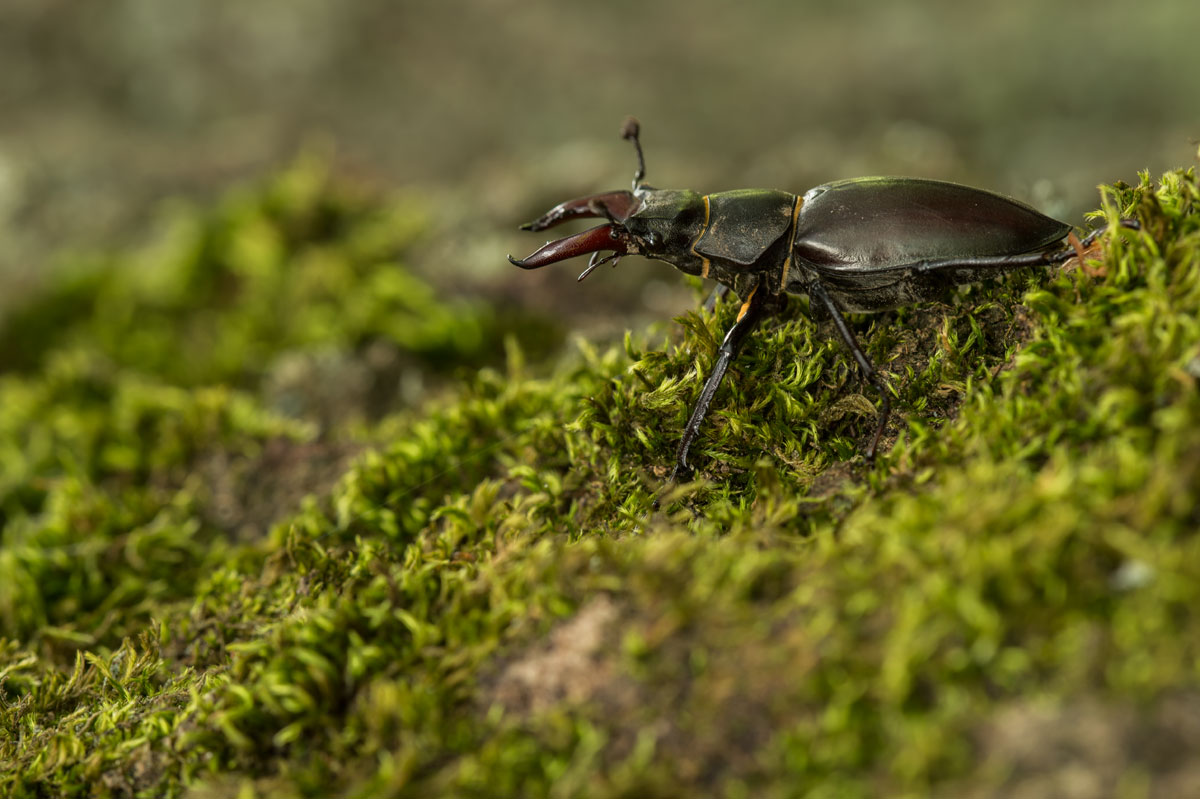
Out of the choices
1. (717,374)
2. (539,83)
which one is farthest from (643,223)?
(539,83)

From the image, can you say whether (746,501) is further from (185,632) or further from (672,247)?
(185,632)

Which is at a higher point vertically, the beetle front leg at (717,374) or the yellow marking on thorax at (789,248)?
the yellow marking on thorax at (789,248)

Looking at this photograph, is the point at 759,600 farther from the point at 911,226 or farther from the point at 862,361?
the point at 911,226

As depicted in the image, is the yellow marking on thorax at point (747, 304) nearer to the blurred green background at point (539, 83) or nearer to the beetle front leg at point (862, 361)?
the beetle front leg at point (862, 361)

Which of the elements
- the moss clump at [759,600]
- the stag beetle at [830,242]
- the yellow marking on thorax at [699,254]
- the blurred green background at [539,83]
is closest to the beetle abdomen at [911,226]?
the stag beetle at [830,242]

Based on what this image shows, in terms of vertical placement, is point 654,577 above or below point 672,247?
below

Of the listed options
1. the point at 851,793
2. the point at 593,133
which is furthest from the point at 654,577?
the point at 593,133
